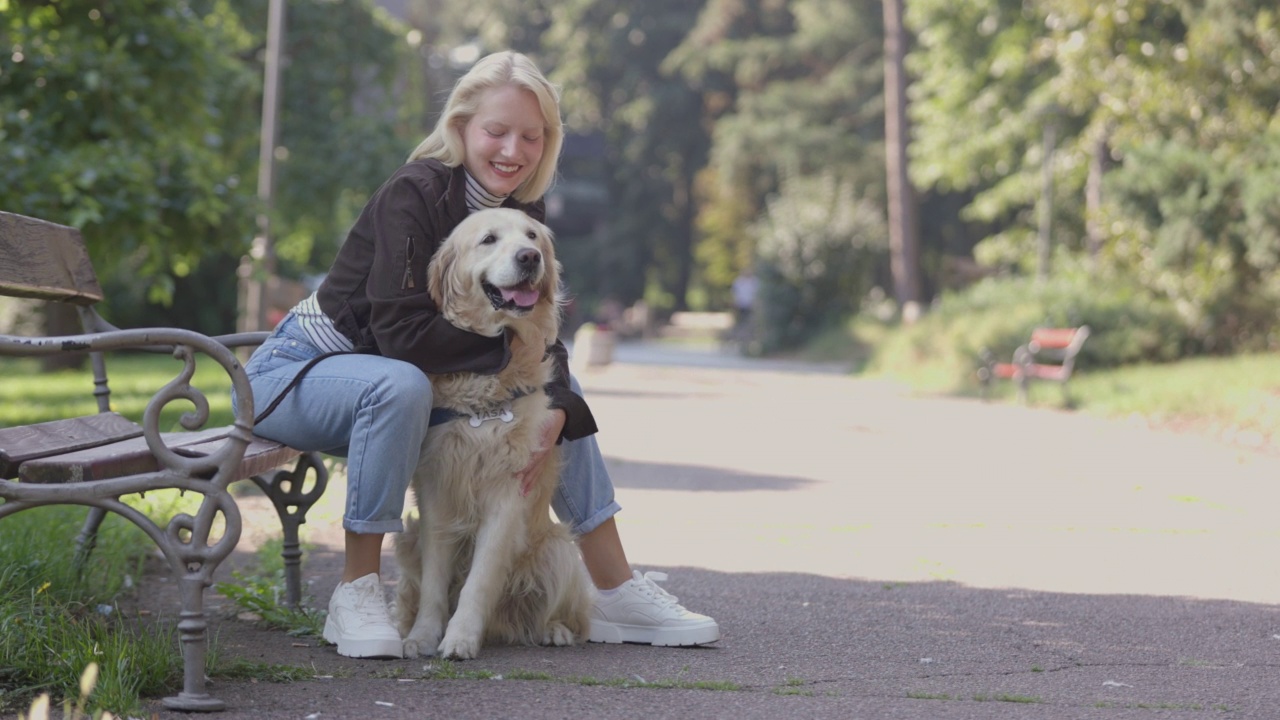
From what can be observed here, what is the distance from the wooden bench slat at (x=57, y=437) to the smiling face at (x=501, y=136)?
1271 millimetres

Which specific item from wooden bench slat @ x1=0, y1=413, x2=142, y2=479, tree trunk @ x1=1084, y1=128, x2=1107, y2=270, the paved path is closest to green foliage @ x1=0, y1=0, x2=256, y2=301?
the paved path

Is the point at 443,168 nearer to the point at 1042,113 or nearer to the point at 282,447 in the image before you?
the point at 282,447

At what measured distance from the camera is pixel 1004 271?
1470 inches

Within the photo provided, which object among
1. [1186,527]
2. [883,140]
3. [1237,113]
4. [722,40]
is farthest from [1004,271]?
[1186,527]

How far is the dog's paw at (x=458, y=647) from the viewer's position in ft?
13.5

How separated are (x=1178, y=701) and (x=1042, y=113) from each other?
2518 centimetres

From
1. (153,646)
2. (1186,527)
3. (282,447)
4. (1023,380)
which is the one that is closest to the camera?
(153,646)

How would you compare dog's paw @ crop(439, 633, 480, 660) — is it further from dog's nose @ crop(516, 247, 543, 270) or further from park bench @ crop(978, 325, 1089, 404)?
park bench @ crop(978, 325, 1089, 404)

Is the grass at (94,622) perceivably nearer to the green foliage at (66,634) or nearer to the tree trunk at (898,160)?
the green foliage at (66,634)

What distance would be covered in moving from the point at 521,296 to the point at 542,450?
18.4 inches

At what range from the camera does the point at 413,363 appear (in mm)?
4250

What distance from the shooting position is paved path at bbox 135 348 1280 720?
3.77 meters

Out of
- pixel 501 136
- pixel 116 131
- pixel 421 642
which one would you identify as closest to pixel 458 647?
pixel 421 642

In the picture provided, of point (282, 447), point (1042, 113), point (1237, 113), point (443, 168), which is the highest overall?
point (1042, 113)
